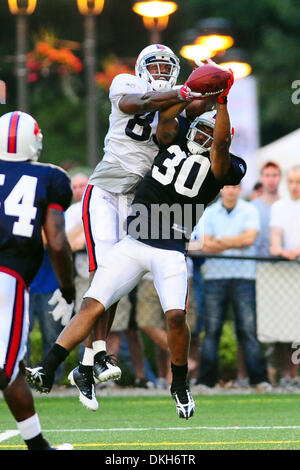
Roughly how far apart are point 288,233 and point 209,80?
14.3ft

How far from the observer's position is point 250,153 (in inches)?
677

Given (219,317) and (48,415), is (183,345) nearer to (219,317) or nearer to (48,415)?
(48,415)

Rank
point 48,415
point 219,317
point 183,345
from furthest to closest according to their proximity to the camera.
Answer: point 219,317, point 48,415, point 183,345

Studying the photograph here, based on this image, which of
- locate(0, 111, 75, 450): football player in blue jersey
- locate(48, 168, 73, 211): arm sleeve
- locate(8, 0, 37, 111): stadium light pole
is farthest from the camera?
→ locate(8, 0, 37, 111): stadium light pole

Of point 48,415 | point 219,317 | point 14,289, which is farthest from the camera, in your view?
point 219,317

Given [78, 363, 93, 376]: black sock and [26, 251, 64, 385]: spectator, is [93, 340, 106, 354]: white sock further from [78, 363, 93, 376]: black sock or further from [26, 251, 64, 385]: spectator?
[26, 251, 64, 385]: spectator

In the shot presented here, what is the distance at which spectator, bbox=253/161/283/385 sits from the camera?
37.6ft

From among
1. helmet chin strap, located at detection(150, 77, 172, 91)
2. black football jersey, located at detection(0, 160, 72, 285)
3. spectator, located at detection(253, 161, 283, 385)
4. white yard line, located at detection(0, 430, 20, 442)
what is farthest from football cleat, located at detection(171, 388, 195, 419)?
spectator, located at detection(253, 161, 283, 385)

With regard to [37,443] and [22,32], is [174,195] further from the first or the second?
[22,32]

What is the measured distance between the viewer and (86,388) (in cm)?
774

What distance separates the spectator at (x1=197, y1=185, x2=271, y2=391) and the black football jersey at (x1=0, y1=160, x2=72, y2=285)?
16.1 ft
